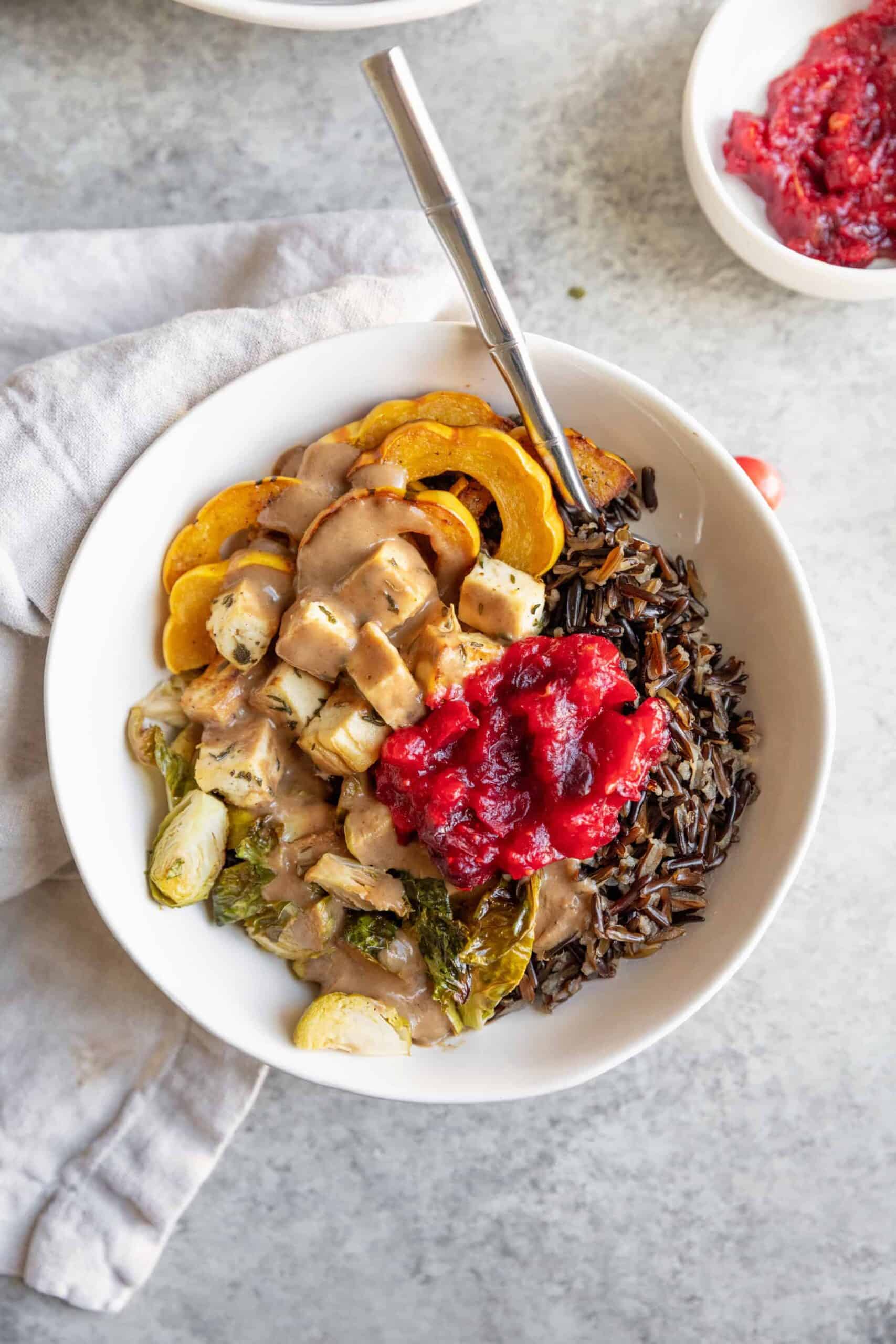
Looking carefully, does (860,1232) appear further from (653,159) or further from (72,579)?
(653,159)

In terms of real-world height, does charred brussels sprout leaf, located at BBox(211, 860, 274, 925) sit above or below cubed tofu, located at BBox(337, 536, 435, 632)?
below

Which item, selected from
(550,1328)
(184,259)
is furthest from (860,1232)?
(184,259)

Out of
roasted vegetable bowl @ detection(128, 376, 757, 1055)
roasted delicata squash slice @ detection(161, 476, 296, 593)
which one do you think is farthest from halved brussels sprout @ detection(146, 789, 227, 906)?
roasted delicata squash slice @ detection(161, 476, 296, 593)

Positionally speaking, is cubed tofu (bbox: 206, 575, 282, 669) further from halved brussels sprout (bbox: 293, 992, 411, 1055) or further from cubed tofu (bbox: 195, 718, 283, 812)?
halved brussels sprout (bbox: 293, 992, 411, 1055)


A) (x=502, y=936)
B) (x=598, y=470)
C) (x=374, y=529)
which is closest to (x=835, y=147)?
(x=598, y=470)

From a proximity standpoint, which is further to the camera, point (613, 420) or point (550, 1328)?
point (550, 1328)

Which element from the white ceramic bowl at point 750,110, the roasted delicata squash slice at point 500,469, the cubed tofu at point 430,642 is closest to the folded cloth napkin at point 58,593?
the roasted delicata squash slice at point 500,469

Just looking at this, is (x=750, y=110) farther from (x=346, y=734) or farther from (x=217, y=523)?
(x=346, y=734)
